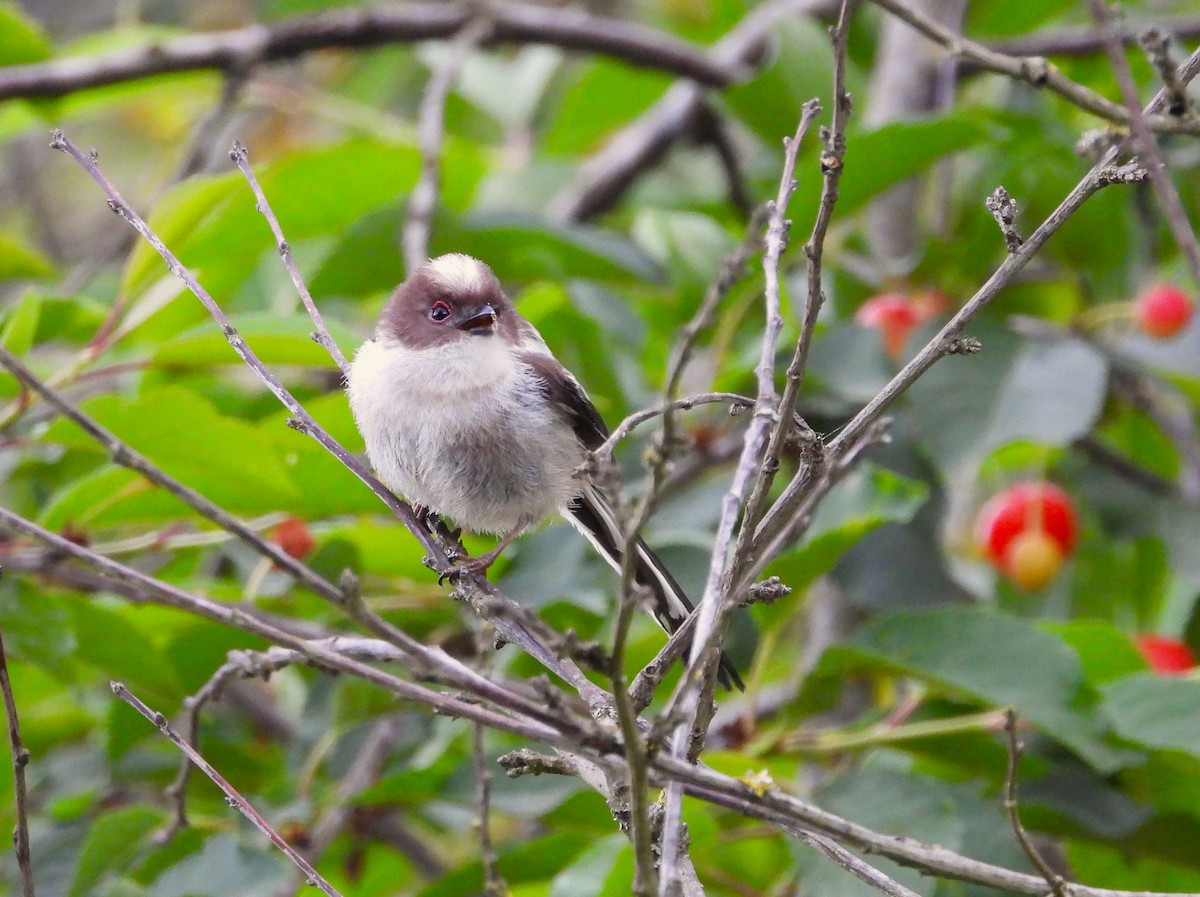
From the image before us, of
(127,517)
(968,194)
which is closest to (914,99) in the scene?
(968,194)

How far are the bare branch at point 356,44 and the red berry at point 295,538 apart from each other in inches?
81.9

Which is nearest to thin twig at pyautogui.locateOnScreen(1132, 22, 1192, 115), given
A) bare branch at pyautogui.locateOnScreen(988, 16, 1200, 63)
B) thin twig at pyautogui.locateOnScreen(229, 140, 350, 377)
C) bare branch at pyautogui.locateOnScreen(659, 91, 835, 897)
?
bare branch at pyautogui.locateOnScreen(659, 91, 835, 897)

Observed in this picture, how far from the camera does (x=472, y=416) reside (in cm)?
312

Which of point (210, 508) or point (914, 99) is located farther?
point (914, 99)

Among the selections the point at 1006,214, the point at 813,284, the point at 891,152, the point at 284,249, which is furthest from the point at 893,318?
the point at 813,284

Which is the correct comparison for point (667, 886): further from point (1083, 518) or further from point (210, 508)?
point (1083, 518)

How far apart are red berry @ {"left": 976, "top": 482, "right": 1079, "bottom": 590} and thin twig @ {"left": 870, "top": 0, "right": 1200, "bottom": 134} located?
2.13 m

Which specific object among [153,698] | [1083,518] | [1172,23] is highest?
[1172,23]

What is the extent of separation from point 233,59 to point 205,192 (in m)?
1.91

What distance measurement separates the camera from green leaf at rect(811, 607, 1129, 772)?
2887mm

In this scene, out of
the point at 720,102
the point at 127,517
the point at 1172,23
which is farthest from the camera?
the point at 1172,23

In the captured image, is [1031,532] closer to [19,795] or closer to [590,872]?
[590,872]

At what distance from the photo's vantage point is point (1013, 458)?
3.97 metres

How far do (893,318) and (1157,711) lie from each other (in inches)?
59.3
